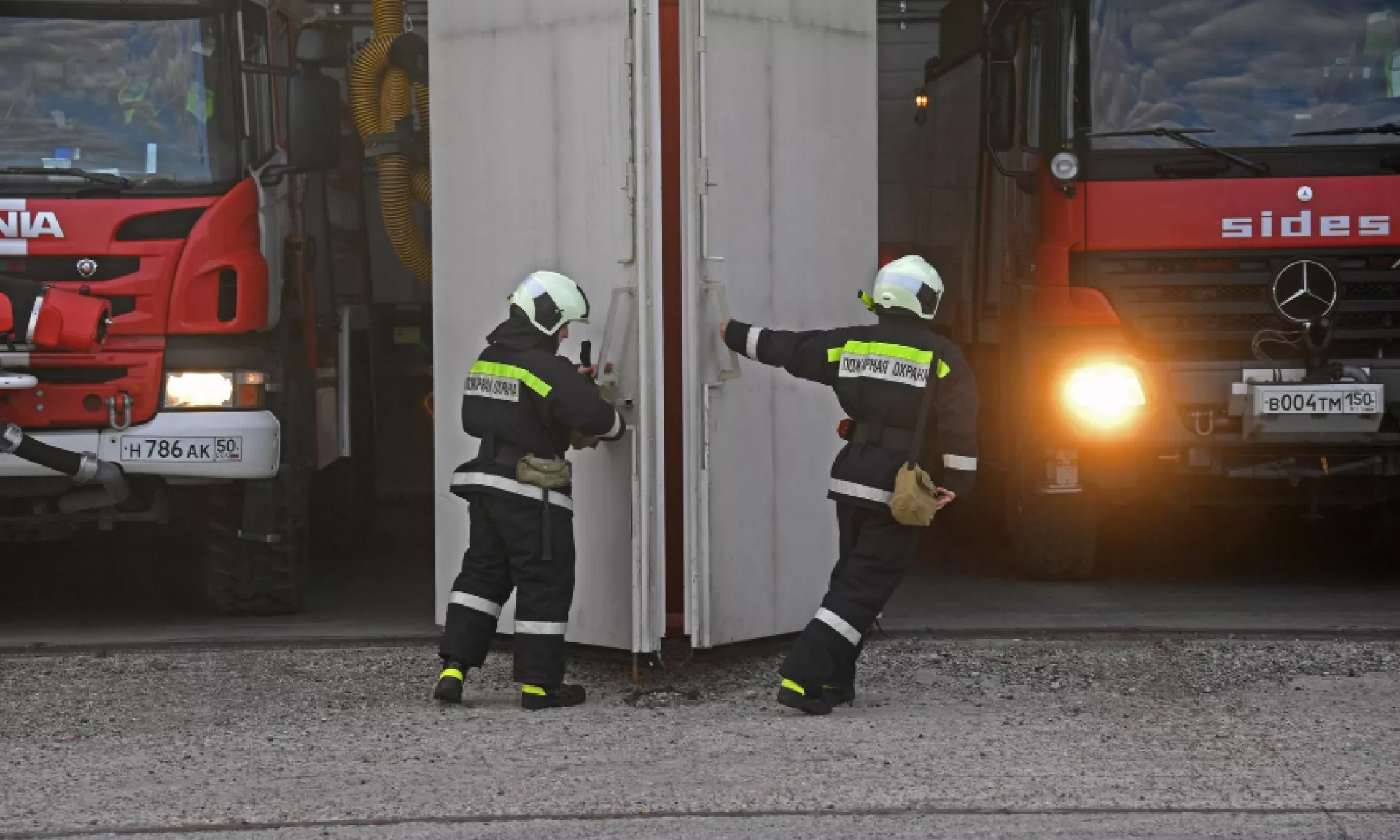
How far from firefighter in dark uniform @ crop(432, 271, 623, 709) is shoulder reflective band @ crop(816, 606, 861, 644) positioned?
2.95 feet

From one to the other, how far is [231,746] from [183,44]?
319 centimetres

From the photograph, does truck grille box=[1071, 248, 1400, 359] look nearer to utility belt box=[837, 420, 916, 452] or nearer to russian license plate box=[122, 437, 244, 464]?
utility belt box=[837, 420, 916, 452]

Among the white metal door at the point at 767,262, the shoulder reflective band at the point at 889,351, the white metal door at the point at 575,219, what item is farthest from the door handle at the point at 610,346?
the shoulder reflective band at the point at 889,351

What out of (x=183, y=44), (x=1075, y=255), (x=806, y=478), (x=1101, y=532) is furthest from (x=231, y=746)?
(x=1101, y=532)

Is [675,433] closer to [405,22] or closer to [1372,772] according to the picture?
[1372,772]

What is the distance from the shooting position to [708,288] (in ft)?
23.7

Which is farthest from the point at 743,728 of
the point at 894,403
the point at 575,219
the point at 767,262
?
the point at 575,219

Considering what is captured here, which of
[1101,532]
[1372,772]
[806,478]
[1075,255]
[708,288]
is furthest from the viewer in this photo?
[1101,532]

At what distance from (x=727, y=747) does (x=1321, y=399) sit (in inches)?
143

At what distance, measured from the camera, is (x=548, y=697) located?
6.90m

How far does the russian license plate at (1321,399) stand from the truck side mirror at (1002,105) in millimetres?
1654

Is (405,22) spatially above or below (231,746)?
above

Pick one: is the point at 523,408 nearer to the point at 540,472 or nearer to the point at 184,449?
the point at 540,472

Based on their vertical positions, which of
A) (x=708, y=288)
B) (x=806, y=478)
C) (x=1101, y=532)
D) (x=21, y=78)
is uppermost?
(x=21, y=78)
